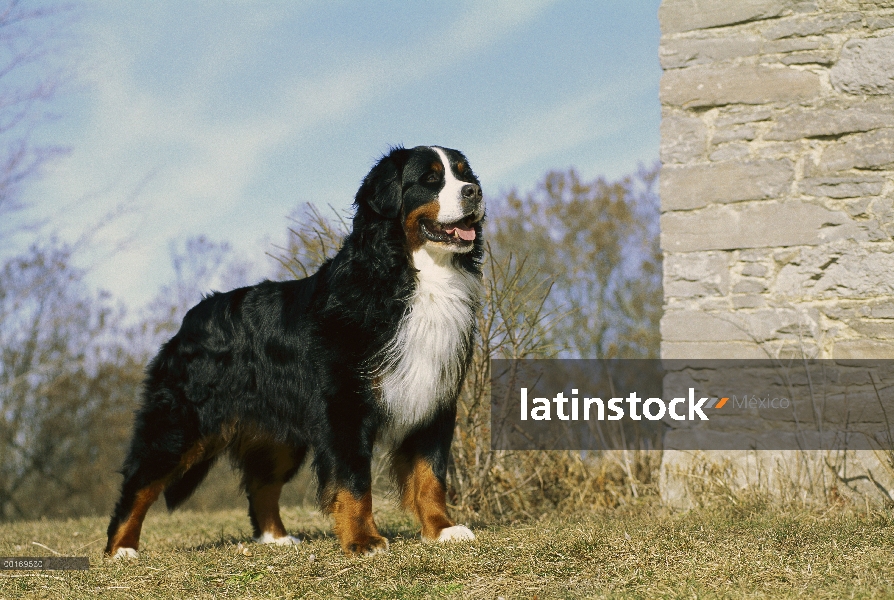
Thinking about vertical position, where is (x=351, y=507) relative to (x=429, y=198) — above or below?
below

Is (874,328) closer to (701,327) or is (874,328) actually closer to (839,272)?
(839,272)

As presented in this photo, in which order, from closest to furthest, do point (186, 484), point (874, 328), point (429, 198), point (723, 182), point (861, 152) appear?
1. point (429, 198)
2. point (186, 484)
3. point (874, 328)
4. point (861, 152)
5. point (723, 182)

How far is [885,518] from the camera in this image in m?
4.41

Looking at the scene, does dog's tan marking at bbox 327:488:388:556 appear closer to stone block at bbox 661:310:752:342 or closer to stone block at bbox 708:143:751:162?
stone block at bbox 661:310:752:342

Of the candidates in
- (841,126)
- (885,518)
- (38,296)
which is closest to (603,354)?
(38,296)

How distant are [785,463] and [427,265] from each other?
117 inches

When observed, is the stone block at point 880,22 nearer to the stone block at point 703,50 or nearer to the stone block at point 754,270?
the stone block at point 703,50

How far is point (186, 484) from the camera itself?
478 cm

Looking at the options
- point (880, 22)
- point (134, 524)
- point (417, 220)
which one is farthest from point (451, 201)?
point (880, 22)

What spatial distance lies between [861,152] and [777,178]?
53cm

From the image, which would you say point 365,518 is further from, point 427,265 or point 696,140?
point 696,140

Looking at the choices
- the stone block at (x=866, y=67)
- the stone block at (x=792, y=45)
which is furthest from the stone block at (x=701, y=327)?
the stone block at (x=792, y=45)

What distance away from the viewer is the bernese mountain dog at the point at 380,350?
394 centimetres

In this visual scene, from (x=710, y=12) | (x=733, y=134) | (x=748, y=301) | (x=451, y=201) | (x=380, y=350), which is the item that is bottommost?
(x=380, y=350)
